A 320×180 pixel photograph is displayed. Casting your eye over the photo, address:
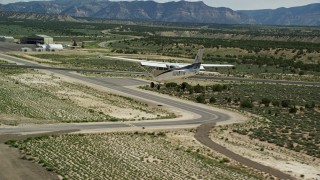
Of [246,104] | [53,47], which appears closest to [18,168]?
[246,104]

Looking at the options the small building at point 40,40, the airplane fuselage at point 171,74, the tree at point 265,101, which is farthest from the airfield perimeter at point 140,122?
the small building at point 40,40

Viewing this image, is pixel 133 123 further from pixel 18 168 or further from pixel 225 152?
pixel 18 168

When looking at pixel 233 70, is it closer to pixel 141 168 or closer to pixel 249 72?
pixel 249 72

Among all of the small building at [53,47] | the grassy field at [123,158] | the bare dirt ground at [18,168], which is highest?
the small building at [53,47]

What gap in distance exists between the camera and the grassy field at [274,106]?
49719 mm

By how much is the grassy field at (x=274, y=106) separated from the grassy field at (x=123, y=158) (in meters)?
11.2

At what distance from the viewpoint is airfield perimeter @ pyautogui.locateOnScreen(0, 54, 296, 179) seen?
47188 mm

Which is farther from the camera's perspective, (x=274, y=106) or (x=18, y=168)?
(x=274, y=106)

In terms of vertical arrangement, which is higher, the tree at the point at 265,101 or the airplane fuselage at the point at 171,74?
the airplane fuselage at the point at 171,74

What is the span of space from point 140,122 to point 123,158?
1603 centimetres

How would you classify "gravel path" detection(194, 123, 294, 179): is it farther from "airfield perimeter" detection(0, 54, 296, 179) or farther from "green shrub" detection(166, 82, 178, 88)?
"green shrub" detection(166, 82, 178, 88)

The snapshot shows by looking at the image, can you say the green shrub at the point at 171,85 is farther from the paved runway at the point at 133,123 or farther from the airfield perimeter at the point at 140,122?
the paved runway at the point at 133,123

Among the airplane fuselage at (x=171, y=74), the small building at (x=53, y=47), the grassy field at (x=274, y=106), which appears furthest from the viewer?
the small building at (x=53, y=47)

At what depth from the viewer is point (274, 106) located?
71.8m
